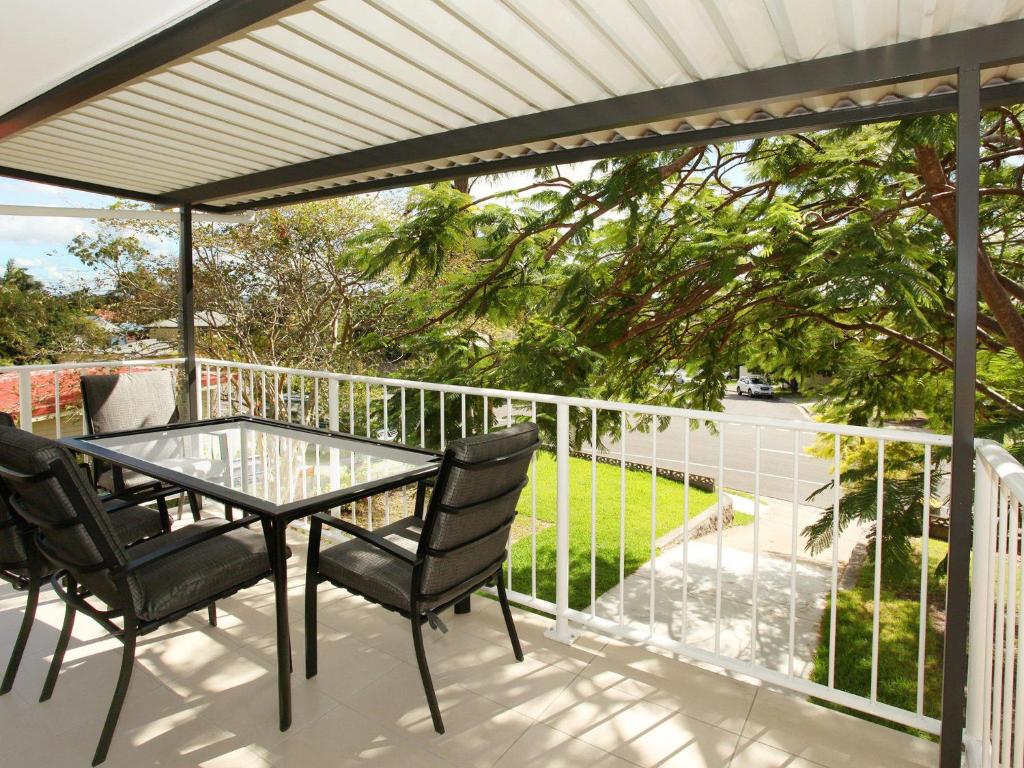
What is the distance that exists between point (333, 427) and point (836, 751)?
3.23m

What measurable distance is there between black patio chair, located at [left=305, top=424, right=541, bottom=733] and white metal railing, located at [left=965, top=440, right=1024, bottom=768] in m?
1.48

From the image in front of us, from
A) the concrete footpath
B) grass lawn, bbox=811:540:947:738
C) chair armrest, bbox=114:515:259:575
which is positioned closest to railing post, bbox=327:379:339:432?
chair armrest, bbox=114:515:259:575

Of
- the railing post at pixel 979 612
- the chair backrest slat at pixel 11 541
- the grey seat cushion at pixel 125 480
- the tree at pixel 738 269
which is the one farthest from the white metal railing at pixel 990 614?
the grey seat cushion at pixel 125 480

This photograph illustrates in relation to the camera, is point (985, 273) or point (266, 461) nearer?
point (266, 461)

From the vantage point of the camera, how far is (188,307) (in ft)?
17.3

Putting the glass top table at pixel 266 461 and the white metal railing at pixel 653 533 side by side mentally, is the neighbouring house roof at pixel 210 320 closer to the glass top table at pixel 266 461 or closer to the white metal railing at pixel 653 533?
the white metal railing at pixel 653 533

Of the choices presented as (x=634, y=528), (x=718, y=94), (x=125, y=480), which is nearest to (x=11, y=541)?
(x=125, y=480)

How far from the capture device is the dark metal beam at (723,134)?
2340 millimetres

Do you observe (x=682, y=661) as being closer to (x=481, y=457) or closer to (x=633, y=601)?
(x=481, y=457)

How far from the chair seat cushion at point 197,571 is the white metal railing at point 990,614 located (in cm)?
246

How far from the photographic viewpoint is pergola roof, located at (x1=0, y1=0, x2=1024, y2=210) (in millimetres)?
2027

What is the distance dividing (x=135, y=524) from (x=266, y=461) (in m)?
0.69

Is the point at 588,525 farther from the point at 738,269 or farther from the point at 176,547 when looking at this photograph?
the point at 176,547

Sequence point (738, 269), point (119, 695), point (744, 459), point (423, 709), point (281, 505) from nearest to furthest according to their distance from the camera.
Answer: point (119, 695) < point (281, 505) < point (423, 709) < point (738, 269) < point (744, 459)
